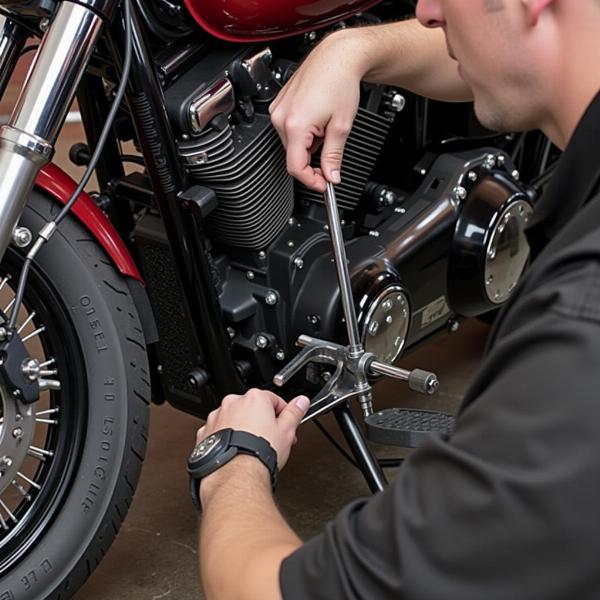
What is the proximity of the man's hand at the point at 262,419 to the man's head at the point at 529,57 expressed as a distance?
398 mm

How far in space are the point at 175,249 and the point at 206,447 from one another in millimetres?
706

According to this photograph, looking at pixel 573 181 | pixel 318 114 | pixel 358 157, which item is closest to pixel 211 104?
pixel 318 114

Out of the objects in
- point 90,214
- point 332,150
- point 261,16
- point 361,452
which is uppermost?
point 261,16

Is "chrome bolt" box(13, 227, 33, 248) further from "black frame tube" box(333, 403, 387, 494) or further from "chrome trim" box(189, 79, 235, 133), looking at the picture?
"black frame tube" box(333, 403, 387, 494)

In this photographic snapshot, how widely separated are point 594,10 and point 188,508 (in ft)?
5.18

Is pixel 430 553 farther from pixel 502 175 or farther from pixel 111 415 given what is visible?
pixel 502 175

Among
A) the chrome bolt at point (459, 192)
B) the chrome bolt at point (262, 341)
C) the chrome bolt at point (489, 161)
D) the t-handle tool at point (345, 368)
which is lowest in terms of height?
the chrome bolt at point (262, 341)

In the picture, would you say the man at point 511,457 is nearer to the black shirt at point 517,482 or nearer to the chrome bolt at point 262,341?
Result: the black shirt at point 517,482

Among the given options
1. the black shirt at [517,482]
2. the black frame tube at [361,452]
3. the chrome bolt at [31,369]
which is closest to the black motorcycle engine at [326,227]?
the black frame tube at [361,452]

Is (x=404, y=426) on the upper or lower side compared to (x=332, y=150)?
lower

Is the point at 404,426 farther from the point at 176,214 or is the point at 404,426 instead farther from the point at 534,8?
the point at 534,8

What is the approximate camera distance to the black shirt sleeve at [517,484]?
69 cm

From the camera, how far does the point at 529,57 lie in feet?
2.97

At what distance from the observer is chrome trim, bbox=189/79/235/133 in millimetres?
1748
